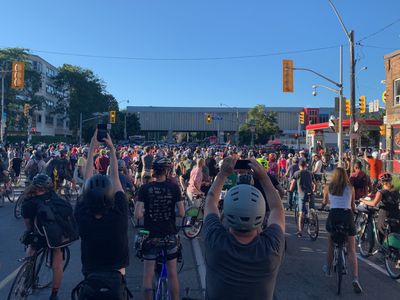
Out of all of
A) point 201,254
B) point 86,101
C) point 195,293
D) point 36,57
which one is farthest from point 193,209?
point 36,57

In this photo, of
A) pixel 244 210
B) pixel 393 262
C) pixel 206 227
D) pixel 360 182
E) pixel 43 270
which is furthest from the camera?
pixel 360 182

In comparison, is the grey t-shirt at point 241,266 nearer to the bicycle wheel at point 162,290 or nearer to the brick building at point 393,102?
the bicycle wheel at point 162,290

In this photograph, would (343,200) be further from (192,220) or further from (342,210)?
(192,220)

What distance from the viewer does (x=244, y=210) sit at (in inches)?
86.0

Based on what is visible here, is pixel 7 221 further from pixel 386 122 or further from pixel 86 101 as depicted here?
pixel 86 101

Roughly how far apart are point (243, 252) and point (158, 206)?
250 cm

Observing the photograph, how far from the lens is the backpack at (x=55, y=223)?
16.0 feet

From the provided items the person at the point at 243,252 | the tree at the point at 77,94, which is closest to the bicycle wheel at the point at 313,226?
the person at the point at 243,252

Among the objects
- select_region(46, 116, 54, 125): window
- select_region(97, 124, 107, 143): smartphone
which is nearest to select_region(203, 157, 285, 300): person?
select_region(97, 124, 107, 143): smartphone

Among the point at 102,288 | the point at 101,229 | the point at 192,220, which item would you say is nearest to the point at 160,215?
the point at 101,229

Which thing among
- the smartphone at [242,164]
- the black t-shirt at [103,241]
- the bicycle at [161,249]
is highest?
the smartphone at [242,164]

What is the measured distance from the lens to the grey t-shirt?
2.21 metres

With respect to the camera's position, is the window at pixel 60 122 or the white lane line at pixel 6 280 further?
the window at pixel 60 122

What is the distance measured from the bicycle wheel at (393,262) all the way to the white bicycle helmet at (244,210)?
5335 millimetres
